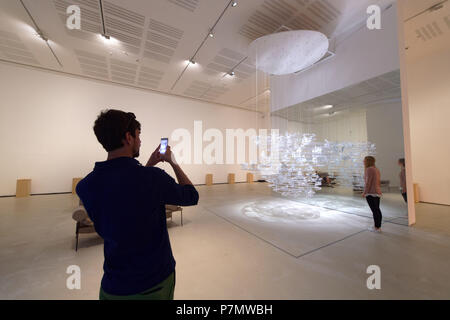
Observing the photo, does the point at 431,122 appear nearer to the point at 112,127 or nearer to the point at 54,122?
the point at 112,127

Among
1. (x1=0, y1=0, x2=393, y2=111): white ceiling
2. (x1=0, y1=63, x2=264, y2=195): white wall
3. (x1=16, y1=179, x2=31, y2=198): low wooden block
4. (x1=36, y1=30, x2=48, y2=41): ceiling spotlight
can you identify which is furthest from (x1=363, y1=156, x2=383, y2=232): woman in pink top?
(x1=16, y1=179, x2=31, y2=198): low wooden block

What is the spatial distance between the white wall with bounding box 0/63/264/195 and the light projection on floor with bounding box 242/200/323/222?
5.53 metres

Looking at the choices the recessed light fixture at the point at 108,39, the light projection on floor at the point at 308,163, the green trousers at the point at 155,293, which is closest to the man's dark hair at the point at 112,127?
the green trousers at the point at 155,293

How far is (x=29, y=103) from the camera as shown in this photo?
6562mm

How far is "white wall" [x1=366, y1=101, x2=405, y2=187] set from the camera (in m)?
3.71

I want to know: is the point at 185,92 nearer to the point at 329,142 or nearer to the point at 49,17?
the point at 49,17

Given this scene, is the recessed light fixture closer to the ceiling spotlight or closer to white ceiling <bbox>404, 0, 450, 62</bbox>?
the ceiling spotlight

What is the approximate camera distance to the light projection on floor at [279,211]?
4.30 meters

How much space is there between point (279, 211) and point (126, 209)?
4.70 m

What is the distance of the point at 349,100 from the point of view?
476cm

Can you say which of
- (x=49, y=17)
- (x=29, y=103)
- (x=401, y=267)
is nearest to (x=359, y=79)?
(x=401, y=267)

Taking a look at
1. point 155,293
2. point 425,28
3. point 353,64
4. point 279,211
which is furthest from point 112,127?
point 425,28

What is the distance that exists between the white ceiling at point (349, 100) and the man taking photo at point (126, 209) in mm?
5108

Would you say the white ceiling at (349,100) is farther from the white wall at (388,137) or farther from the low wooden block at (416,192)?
the low wooden block at (416,192)
